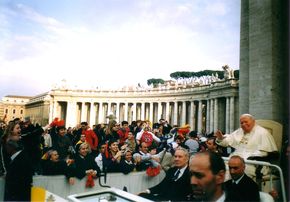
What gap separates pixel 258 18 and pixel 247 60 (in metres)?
1.54

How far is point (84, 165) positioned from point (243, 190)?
4.13 metres

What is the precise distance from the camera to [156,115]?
61.6 meters

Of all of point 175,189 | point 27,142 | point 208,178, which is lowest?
point 175,189

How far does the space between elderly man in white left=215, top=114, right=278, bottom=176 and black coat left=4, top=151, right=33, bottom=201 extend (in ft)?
14.5

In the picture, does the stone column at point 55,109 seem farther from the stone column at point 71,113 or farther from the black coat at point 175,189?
the black coat at point 175,189

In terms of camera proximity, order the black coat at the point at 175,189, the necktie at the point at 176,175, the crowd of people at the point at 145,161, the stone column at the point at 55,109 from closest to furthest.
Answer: the crowd of people at the point at 145,161, the black coat at the point at 175,189, the necktie at the point at 176,175, the stone column at the point at 55,109

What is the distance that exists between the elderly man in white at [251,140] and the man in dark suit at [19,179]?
14.5 feet

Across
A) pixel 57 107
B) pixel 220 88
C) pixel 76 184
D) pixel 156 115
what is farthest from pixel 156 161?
pixel 57 107

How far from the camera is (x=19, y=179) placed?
17.0 feet

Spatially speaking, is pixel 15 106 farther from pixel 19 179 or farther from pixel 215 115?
pixel 19 179

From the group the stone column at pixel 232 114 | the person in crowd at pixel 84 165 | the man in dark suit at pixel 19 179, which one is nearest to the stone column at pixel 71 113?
the stone column at pixel 232 114

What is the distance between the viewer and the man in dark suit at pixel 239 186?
374cm

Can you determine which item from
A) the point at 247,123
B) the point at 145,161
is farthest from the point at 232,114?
the point at 247,123

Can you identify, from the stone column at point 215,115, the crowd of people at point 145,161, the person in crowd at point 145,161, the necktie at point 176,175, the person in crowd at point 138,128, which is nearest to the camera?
the crowd of people at point 145,161
